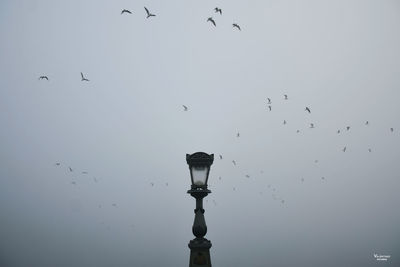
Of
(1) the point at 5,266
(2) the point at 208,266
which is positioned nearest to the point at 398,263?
(2) the point at 208,266

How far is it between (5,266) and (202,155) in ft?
153

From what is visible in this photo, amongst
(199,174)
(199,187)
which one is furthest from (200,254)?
(199,174)

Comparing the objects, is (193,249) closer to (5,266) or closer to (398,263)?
(398,263)

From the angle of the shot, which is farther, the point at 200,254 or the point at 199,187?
the point at 199,187

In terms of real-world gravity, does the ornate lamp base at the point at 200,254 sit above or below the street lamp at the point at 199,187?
→ below

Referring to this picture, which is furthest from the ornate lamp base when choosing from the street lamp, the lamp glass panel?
the lamp glass panel

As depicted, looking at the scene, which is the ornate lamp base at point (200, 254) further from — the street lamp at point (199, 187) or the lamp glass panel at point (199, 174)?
the lamp glass panel at point (199, 174)

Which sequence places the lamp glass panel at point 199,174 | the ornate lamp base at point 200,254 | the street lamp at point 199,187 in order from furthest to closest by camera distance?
the lamp glass panel at point 199,174
the street lamp at point 199,187
the ornate lamp base at point 200,254

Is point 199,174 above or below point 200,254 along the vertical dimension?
above

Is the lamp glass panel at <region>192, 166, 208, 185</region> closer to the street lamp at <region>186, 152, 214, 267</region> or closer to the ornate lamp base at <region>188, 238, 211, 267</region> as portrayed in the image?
the street lamp at <region>186, 152, 214, 267</region>

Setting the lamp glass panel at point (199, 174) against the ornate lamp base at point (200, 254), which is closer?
the ornate lamp base at point (200, 254)

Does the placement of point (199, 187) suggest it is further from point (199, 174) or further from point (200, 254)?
point (200, 254)

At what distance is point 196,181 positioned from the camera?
318 inches

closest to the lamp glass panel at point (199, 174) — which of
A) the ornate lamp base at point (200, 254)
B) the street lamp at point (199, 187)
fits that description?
the street lamp at point (199, 187)
